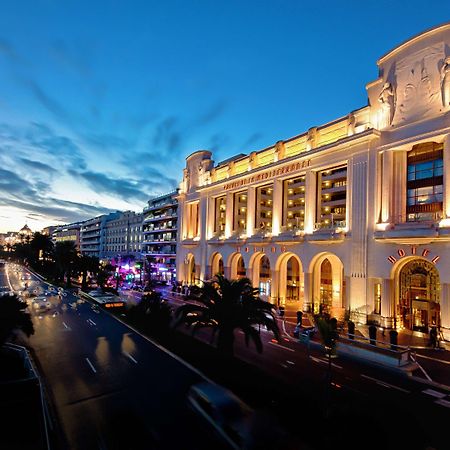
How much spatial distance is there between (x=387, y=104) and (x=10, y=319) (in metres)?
33.3

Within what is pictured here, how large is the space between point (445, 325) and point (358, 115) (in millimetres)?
20203

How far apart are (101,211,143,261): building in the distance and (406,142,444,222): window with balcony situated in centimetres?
8106

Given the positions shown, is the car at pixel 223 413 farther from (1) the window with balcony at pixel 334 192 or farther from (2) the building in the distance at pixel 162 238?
(2) the building in the distance at pixel 162 238

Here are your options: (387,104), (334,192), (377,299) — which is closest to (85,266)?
(334,192)

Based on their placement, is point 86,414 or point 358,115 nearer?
point 86,414

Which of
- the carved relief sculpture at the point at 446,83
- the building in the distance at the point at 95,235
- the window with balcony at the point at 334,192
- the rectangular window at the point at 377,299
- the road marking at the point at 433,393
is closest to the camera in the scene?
the road marking at the point at 433,393

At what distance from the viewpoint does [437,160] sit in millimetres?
27750

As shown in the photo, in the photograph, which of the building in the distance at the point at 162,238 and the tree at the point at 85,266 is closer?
the tree at the point at 85,266

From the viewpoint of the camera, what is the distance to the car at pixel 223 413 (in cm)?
1006

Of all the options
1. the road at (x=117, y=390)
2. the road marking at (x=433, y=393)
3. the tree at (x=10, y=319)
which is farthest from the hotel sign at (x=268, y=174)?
the tree at (x=10, y=319)

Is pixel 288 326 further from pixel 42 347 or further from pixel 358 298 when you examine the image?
pixel 42 347

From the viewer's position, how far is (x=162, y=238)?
261 ft

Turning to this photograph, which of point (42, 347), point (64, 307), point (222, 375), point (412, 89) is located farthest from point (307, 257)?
point (64, 307)

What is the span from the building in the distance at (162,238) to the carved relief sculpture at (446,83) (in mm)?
56980
